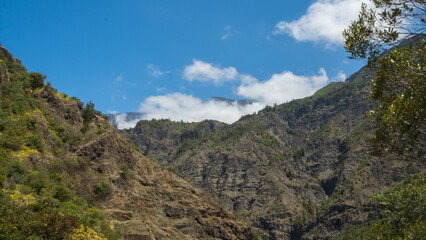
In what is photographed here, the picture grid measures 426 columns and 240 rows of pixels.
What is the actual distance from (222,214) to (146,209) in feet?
56.5

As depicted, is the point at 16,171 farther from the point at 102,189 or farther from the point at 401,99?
the point at 401,99

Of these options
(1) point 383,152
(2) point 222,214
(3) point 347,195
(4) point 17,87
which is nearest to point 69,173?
(4) point 17,87

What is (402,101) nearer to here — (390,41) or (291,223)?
(390,41)

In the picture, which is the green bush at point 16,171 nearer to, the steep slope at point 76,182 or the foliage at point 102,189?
the steep slope at point 76,182

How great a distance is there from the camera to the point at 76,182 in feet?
126

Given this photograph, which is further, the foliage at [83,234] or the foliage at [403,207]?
the foliage at [403,207]

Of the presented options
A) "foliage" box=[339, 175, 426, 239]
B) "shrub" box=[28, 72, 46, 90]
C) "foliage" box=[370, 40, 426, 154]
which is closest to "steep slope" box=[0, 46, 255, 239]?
"shrub" box=[28, 72, 46, 90]

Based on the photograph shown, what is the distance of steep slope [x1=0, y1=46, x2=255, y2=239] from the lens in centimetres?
2491

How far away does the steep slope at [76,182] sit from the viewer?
2491 cm

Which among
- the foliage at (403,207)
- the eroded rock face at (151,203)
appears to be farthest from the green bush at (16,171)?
the foliage at (403,207)

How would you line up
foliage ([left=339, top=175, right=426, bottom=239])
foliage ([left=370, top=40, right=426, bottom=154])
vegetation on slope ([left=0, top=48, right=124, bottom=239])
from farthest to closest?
foliage ([left=339, top=175, right=426, bottom=239]) < vegetation on slope ([left=0, top=48, right=124, bottom=239]) < foliage ([left=370, top=40, right=426, bottom=154])

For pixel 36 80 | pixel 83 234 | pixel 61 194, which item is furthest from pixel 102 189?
pixel 36 80

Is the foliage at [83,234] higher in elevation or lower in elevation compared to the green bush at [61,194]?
lower

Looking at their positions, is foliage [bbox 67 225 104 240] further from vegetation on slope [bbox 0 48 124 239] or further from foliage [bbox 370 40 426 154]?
foliage [bbox 370 40 426 154]
